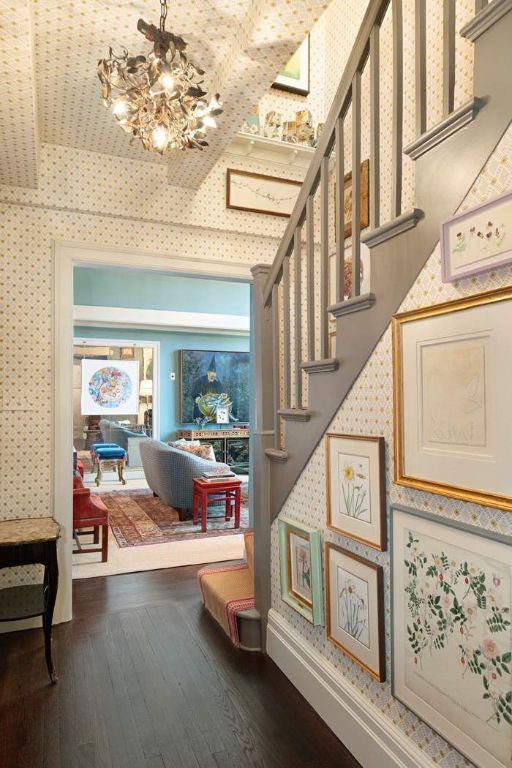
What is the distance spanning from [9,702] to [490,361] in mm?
2520

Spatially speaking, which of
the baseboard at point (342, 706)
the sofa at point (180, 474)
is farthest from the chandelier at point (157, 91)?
the sofa at point (180, 474)

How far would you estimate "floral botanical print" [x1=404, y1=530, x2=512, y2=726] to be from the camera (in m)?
1.33

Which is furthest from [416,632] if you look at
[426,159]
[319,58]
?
[319,58]

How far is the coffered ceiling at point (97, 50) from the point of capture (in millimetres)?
2092

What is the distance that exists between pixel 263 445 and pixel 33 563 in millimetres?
1350

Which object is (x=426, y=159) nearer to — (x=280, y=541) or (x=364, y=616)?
(x=364, y=616)

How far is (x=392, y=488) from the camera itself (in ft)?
5.84

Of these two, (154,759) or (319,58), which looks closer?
(154,759)

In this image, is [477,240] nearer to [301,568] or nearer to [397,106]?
[397,106]

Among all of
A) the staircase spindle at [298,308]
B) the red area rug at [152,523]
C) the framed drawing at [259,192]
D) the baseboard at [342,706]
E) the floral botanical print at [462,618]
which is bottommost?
the red area rug at [152,523]

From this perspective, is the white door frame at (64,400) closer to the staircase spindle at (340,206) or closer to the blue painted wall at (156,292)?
the staircase spindle at (340,206)

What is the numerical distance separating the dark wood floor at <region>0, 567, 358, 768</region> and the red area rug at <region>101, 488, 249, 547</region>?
187 cm

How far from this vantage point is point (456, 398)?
1471 millimetres

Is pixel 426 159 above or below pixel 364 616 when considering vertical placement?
above
